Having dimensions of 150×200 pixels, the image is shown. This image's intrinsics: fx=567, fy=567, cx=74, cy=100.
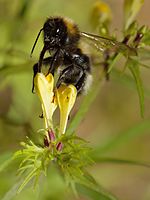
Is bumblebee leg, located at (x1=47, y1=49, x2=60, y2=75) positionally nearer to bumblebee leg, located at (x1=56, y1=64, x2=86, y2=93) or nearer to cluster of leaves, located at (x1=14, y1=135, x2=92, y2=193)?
bumblebee leg, located at (x1=56, y1=64, x2=86, y2=93)

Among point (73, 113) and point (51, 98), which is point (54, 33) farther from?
point (73, 113)

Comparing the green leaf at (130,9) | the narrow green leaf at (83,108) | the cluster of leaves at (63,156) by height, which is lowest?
the cluster of leaves at (63,156)

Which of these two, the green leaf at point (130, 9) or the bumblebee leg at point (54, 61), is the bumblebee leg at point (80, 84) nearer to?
the bumblebee leg at point (54, 61)

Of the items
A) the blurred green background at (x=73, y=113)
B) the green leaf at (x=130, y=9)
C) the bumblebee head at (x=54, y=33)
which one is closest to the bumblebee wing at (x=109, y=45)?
the bumblebee head at (x=54, y=33)

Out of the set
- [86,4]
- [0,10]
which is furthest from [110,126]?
[0,10]

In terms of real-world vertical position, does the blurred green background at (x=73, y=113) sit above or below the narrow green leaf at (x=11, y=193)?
above

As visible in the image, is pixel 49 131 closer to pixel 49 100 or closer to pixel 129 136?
pixel 49 100
